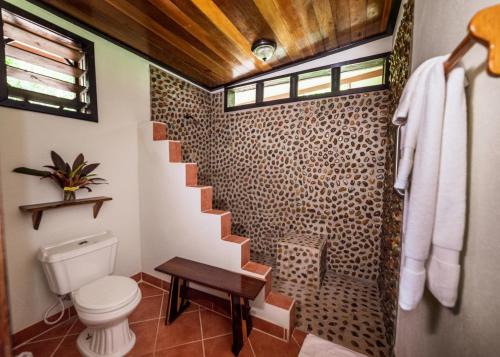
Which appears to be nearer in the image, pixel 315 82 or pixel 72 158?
pixel 72 158

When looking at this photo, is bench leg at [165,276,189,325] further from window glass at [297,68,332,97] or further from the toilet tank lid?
window glass at [297,68,332,97]

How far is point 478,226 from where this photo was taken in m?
0.62

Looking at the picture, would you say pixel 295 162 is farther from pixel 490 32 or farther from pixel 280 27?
pixel 490 32

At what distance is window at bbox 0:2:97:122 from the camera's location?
4.72 feet

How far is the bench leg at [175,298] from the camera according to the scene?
1.76m

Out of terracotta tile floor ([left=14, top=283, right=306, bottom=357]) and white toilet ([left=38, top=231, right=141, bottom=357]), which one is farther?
terracotta tile floor ([left=14, top=283, right=306, bottom=357])

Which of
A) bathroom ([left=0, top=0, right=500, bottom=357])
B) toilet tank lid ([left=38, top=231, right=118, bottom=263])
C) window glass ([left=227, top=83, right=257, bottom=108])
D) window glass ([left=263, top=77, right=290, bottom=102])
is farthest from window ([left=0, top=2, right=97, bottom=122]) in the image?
window glass ([left=263, top=77, right=290, bottom=102])

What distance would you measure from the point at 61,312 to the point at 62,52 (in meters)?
2.30

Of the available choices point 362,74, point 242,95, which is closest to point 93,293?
point 242,95

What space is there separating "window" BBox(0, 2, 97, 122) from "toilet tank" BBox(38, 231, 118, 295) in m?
1.13

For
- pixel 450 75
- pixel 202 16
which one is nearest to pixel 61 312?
pixel 202 16

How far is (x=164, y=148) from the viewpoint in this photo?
2.08 metres

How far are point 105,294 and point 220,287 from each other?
2.77ft

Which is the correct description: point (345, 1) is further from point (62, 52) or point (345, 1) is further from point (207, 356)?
point (207, 356)
